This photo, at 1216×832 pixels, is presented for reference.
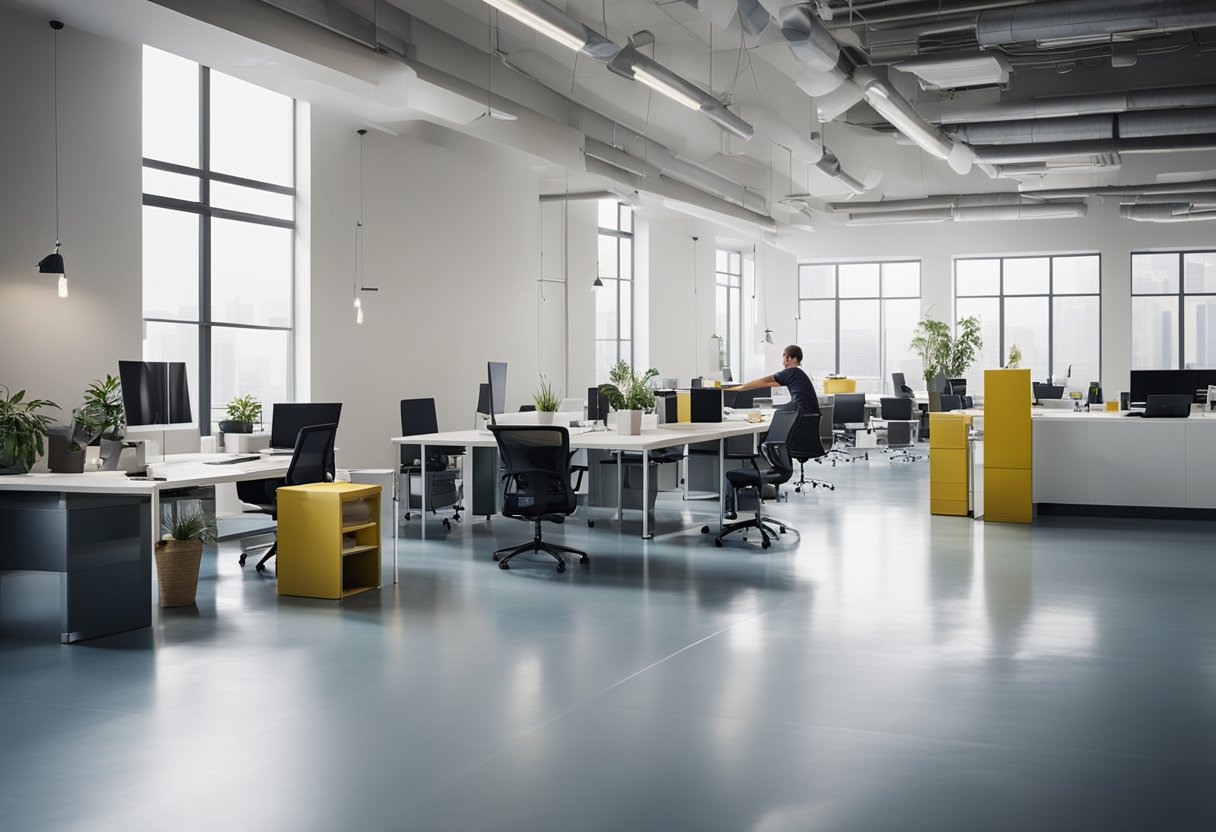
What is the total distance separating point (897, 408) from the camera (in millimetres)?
15750

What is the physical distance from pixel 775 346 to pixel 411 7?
1484 centimetres

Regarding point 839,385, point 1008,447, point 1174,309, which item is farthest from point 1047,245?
point 1008,447

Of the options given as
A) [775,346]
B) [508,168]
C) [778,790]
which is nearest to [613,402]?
[778,790]

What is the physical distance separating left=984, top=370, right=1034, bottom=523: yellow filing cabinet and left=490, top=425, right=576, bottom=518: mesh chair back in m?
4.42

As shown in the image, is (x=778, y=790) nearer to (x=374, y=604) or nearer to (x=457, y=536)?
(x=374, y=604)

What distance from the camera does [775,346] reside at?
23578mm

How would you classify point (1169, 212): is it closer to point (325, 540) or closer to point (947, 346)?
point (947, 346)

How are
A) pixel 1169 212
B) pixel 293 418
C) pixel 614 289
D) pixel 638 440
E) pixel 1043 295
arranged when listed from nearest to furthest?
1. pixel 293 418
2. pixel 638 440
3. pixel 1169 212
4. pixel 614 289
5. pixel 1043 295

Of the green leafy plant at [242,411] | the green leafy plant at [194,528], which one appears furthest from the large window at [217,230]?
the green leafy plant at [194,528]

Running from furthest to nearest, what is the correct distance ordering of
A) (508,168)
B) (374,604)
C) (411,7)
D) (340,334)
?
(508,168), (340,334), (411,7), (374,604)

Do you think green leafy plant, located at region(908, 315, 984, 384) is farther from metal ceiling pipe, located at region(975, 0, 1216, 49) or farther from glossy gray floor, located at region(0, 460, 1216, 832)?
glossy gray floor, located at region(0, 460, 1216, 832)

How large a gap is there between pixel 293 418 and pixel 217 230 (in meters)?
3.49

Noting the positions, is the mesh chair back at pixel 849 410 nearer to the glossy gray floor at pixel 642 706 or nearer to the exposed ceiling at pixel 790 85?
the exposed ceiling at pixel 790 85

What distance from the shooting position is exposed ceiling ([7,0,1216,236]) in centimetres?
899
